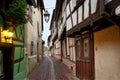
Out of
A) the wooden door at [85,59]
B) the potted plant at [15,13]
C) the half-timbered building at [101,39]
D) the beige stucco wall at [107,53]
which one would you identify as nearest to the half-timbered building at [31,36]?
the wooden door at [85,59]

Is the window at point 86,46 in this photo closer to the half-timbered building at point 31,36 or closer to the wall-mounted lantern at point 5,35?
the half-timbered building at point 31,36

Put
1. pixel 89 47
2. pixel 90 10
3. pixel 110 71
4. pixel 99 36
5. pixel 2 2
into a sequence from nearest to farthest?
pixel 2 2 → pixel 110 71 → pixel 90 10 → pixel 99 36 → pixel 89 47

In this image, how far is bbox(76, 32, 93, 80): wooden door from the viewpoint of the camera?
1009 centimetres

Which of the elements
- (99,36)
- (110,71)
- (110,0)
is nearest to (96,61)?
(99,36)

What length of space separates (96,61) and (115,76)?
88.9 inches

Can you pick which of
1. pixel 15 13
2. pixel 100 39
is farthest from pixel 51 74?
pixel 15 13

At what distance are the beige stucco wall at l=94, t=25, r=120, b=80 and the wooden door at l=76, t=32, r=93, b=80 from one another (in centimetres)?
83

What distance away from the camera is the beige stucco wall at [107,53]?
22.6 ft

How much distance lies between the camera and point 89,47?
1029 cm

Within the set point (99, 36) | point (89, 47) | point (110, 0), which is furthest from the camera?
point (89, 47)

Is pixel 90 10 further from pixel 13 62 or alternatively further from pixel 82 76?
pixel 82 76

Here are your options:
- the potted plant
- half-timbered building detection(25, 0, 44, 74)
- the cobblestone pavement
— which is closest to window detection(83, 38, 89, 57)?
the cobblestone pavement

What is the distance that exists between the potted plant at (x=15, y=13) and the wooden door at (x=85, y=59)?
3.81 meters

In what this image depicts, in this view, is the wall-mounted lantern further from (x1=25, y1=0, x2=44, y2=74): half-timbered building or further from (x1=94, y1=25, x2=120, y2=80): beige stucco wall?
(x1=25, y1=0, x2=44, y2=74): half-timbered building
